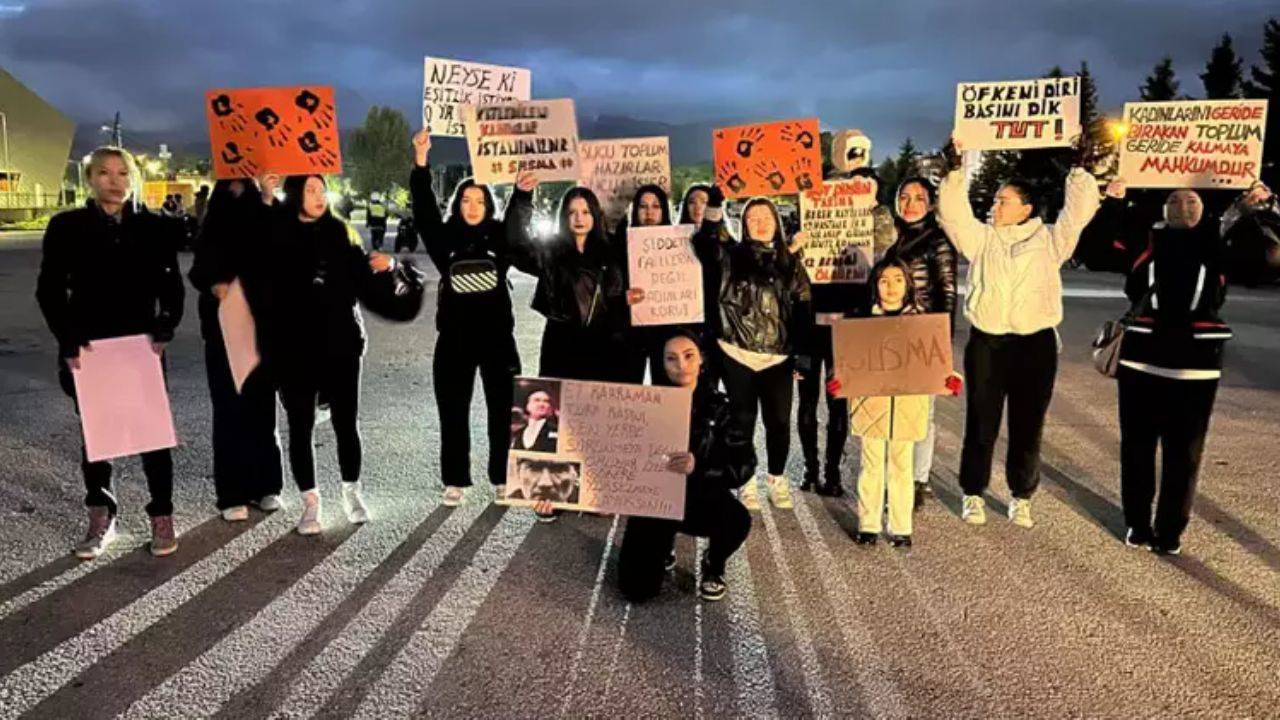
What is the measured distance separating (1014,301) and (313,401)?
394 centimetres

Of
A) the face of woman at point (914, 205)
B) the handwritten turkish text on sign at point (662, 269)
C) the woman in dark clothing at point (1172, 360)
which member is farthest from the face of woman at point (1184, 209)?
the handwritten turkish text on sign at point (662, 269)

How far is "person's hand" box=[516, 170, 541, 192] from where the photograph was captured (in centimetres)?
565

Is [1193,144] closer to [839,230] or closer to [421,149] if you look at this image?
[839,230]

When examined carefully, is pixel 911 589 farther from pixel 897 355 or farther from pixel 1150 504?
pixel 1150 504

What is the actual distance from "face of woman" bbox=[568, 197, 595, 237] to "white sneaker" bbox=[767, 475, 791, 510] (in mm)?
1938

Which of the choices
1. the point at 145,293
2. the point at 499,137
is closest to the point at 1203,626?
the point at 499,137

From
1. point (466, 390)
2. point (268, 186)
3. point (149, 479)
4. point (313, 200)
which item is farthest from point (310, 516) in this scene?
point (268, 186)

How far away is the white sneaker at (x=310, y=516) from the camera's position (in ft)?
16.7

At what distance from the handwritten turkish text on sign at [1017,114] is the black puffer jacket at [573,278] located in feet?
7.63

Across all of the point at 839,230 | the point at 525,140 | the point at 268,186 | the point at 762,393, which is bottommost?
the point at 762,393

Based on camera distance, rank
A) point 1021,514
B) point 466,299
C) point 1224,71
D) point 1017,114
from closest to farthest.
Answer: point 466,299 < point 1021,514 < point 1017,114 < point 1224,71

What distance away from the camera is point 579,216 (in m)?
5.32

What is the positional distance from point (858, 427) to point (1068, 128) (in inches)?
90.9

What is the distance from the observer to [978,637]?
395 cm
